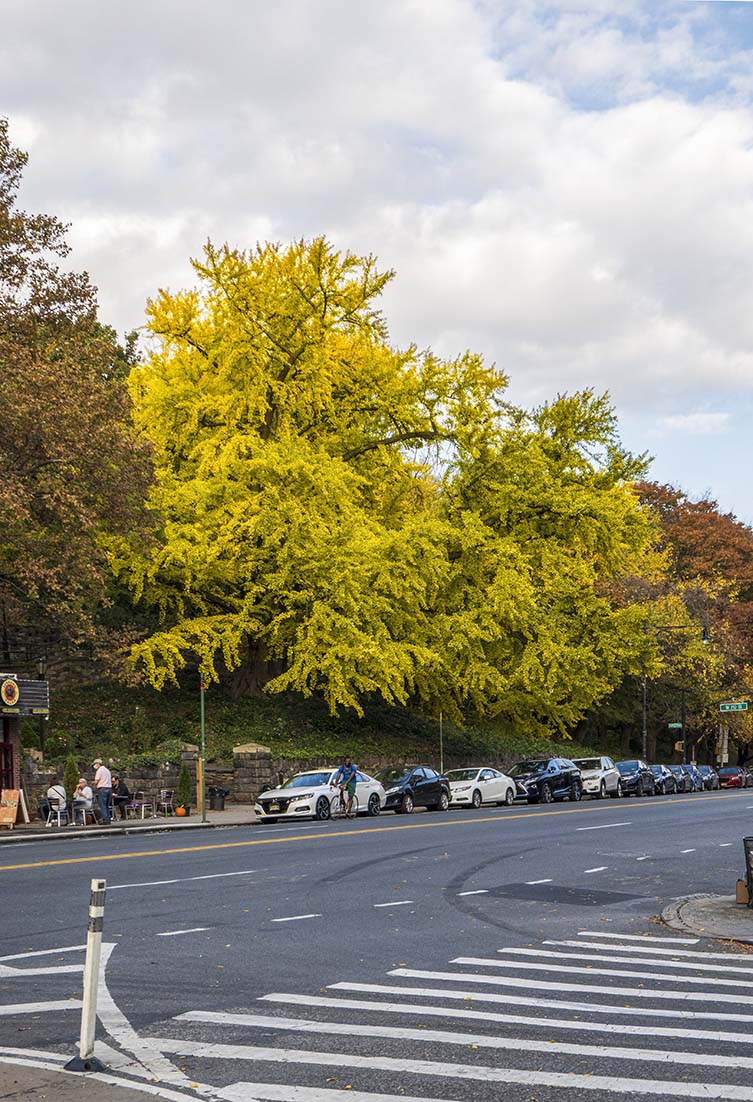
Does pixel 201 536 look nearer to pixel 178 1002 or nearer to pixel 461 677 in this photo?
pixel 461 677

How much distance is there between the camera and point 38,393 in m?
31.5

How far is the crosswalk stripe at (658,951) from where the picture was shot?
11.9 meters

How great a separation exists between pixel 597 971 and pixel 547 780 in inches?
1373

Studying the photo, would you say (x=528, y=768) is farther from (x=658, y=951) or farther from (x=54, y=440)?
(x=658, y=951)

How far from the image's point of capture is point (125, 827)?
3138cm

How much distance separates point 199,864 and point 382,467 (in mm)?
30192

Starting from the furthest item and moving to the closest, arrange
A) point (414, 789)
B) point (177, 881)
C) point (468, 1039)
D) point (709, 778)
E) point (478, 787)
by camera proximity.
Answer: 1. point (709, 778)
2. point (478, 787)
3. point (414, 789)
4. point (177, 881)
5. point (468, 1039)

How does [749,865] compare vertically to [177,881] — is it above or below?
above

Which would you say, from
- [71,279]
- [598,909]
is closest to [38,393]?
[71,279]

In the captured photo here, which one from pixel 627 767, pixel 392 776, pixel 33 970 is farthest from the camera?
pixel 627 767

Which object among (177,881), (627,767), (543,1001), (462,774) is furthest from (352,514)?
(543,1001)

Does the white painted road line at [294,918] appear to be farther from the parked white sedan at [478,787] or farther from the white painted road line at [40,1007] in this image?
the parked white sedan at [478,787]

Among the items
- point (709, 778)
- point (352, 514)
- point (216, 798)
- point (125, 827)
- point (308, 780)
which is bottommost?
point (709, 778)

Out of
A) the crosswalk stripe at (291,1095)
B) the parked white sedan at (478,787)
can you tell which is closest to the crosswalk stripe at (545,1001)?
the crosswalk stripe at (291,1095)
